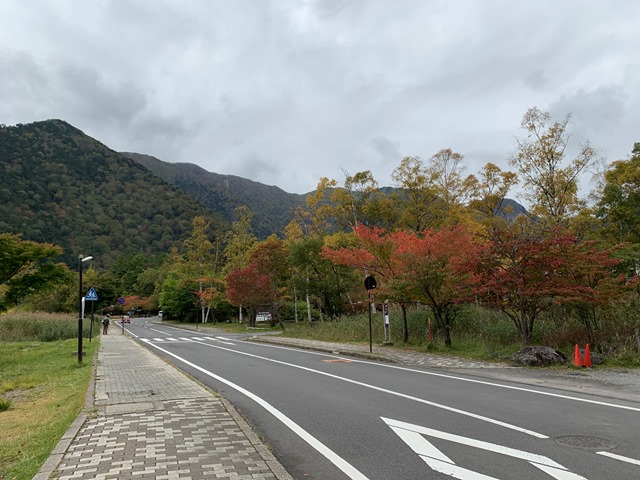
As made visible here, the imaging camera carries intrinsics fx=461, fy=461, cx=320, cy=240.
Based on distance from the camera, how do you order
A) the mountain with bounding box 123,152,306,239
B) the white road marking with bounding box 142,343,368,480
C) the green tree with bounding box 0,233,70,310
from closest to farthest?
the white road marking with bounding box 142,343,368,480 → the green tree with bounding box 0,233,70,310 → the mountain with bounding box 123,152,306,239

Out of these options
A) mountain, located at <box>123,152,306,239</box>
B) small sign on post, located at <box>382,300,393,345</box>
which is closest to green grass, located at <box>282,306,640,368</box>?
small sign on post, located at <box>382,300,393,345</box>

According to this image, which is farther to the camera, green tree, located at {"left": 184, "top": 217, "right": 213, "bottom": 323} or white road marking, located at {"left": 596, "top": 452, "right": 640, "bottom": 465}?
green tree, located at {"left": 184, "top": 217, "right": 213, "bottom": 323}

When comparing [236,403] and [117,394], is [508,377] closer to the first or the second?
[236,403]

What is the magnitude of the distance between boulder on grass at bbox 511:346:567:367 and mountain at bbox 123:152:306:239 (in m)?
114

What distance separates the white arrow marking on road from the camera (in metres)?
4.49

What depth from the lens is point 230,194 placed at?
173625 mm

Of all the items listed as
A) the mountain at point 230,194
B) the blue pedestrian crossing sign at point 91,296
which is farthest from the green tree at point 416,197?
the mountain at point 230,194

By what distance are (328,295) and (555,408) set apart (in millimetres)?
27637

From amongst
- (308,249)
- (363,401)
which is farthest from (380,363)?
(308,249)

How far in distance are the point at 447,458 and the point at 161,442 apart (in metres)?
3.29

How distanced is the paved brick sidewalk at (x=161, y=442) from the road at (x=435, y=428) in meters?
0.48

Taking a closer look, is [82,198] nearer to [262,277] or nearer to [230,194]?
[230,194]

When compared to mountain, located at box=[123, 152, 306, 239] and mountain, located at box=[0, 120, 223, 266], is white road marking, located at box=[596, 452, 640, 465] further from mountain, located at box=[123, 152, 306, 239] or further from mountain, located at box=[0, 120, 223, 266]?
mountain, located at box=[123, 152, 306, 239]

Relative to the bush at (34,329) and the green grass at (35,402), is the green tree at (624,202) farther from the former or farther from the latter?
the bush at (34,329)
